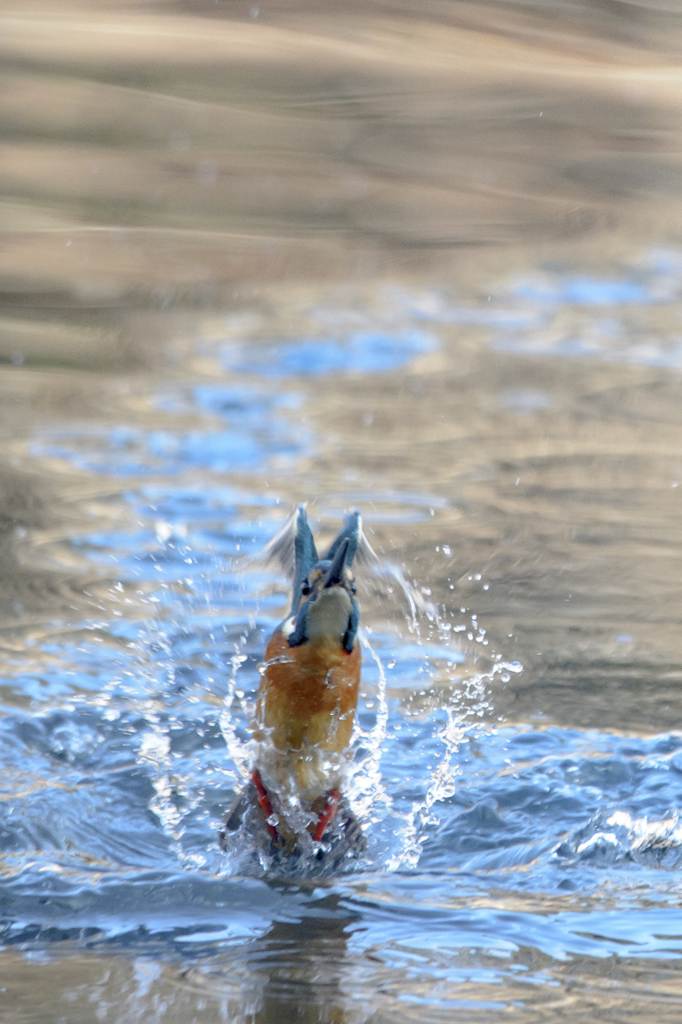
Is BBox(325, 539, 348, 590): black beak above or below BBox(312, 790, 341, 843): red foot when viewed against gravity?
above

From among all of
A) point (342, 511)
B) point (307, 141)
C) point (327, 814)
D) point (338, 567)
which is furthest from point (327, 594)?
point (307, 141)

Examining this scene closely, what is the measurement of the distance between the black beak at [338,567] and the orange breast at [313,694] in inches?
5.3

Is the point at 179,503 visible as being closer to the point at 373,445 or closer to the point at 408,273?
the point at 373,445

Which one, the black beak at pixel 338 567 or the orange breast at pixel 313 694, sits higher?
the black beak at pixel 338 567

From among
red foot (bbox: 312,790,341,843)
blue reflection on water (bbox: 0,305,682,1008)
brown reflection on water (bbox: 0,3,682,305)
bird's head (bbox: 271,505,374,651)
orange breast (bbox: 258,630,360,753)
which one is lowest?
blue reflection on water (bbox: 0,305,682,1008)

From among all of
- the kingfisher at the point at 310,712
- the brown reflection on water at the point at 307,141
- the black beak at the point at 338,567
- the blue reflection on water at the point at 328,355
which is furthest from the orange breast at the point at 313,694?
the brown reflection on water at the point at 307,141

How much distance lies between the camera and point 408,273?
7242 mm

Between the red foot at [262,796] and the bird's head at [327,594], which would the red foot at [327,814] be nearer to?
the red foot at [262,796]

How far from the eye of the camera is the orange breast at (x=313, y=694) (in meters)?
2.65

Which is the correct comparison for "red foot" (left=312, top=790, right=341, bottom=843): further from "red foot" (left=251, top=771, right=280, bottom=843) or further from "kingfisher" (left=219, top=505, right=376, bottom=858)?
"red foot" (left=251, top=771, right=280, bottom=843)

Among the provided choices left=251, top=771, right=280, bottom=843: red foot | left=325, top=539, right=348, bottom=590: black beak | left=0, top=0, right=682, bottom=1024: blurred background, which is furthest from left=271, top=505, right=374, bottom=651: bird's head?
left=0, top=0, right=682, bottom=1024: blurred background

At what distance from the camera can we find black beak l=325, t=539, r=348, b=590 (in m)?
2.56

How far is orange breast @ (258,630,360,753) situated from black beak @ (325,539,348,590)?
135mm

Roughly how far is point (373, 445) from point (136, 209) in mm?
3698
